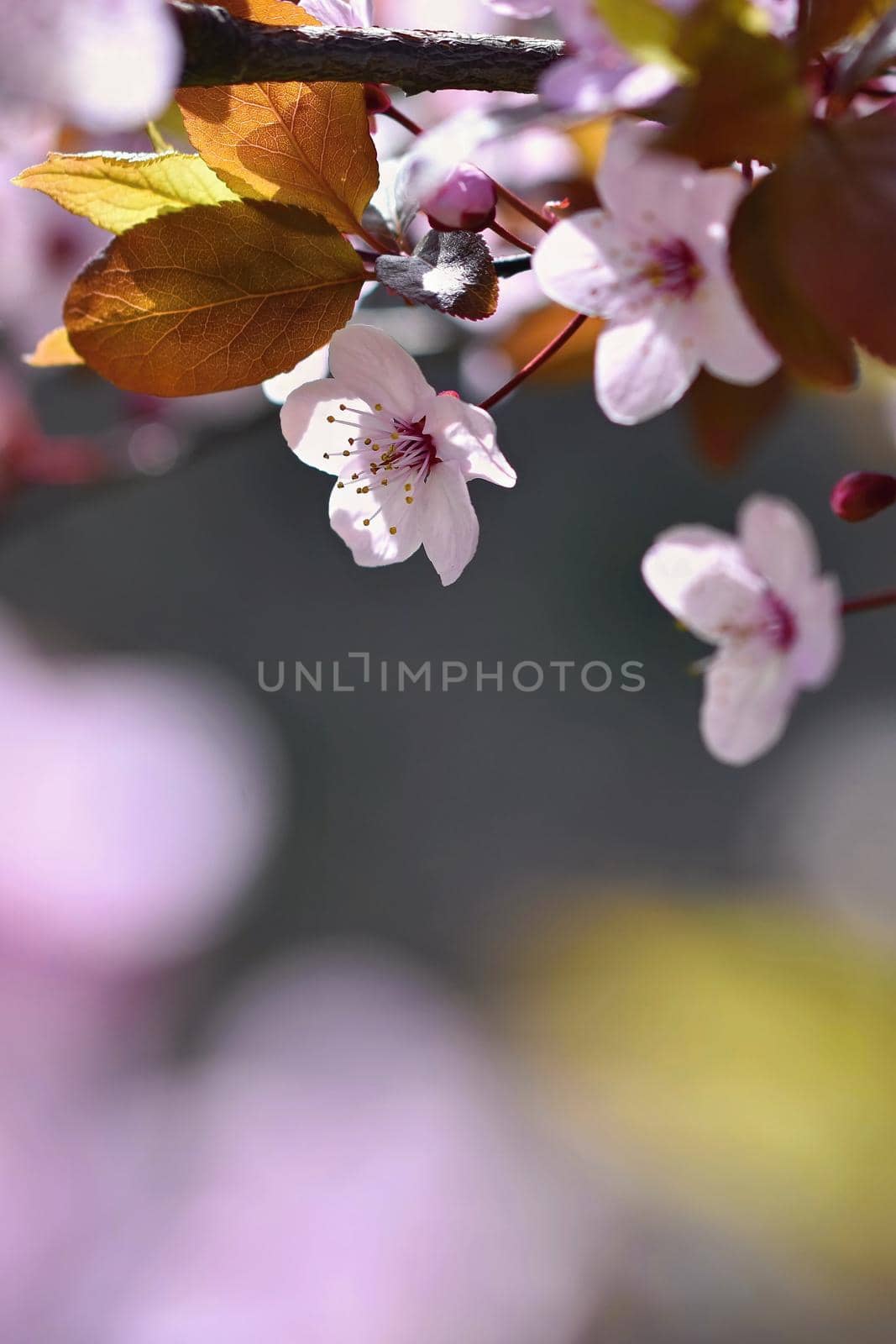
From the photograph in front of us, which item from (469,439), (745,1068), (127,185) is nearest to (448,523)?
(469,439)

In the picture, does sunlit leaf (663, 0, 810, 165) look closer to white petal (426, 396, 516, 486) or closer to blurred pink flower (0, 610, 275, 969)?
white petal (426, 396, 516, 486)

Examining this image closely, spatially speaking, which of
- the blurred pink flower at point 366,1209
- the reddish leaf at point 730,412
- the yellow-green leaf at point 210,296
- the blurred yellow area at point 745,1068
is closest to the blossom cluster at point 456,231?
the yellow-green leaf at point 210,296

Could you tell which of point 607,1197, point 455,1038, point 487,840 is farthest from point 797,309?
point 487,840

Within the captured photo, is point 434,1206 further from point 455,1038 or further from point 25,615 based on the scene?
point 25,615

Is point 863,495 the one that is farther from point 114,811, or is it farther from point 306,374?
point 114,811

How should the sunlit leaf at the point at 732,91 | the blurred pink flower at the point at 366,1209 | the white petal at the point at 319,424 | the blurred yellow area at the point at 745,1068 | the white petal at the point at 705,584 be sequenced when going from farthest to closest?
the blurred yellow area at the point at 745,1068
the blurred pink flower at the point at 366,1209
the white petal at the point at 705,584
the white petal at the point at 319,424
the sunlit leaf at the point at 732,91

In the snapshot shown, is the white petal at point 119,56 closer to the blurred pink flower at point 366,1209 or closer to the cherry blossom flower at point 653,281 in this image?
the cherry blossom flower at point 653,281
